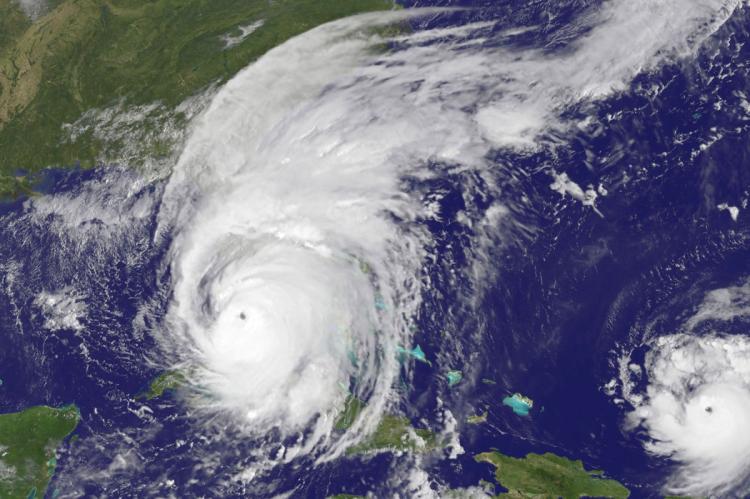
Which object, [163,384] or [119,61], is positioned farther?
[119,61]

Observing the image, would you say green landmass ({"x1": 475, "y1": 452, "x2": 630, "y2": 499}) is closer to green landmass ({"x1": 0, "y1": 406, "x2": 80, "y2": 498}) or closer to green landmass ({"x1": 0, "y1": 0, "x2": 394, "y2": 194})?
green landmass ({"x1": 0, "y1": 406, "x2": 80, "y2": 498})

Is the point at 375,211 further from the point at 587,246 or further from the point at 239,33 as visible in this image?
the point at 239,33

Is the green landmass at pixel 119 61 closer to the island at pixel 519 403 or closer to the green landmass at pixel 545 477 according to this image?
the island at pixel 519 403

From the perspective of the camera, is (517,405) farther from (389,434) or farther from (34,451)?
(34,451)

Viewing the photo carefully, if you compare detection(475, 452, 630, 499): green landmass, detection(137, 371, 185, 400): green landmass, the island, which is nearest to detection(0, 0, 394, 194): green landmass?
detection(137, 371, 185, 400): green landmass

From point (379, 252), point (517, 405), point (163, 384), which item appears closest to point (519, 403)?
point (517, 405)
